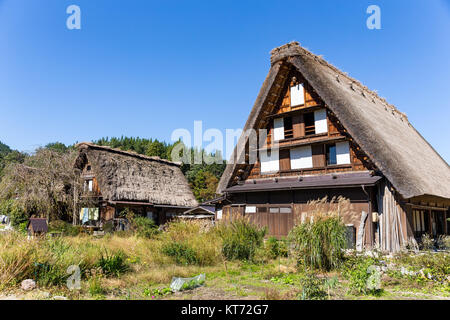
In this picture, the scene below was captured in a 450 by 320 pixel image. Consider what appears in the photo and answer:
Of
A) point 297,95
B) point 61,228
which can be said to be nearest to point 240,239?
point 297,95

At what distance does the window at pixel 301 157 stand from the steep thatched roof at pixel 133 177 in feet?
47.2

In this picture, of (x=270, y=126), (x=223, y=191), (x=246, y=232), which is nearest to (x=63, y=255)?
(x=246, y=232)

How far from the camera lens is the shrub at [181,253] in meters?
8.97

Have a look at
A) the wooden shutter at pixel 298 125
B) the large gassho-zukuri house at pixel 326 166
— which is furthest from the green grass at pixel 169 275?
the wooden shutter at pixel 298 125

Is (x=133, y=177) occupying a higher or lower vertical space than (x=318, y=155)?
lower

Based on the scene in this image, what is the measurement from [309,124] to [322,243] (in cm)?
853

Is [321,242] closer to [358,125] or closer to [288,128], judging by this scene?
[358,125]

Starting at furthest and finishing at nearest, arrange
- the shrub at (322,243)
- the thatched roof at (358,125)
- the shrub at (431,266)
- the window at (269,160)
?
the window at (269,160)
the thatched roof at (358,125)
the shrub at (322,243)
the shrub at (431,266)

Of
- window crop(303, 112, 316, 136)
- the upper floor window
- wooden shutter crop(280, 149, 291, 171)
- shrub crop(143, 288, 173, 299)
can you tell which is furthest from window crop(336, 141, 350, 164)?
the upper floor window

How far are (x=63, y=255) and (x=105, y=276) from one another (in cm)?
100

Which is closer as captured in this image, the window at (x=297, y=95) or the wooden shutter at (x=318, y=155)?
the wooden shutter at (x=318, y=155)

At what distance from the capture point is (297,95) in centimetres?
1563

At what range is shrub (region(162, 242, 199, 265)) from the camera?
8969mm

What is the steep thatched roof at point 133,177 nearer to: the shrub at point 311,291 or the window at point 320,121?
the window at point 320,121
